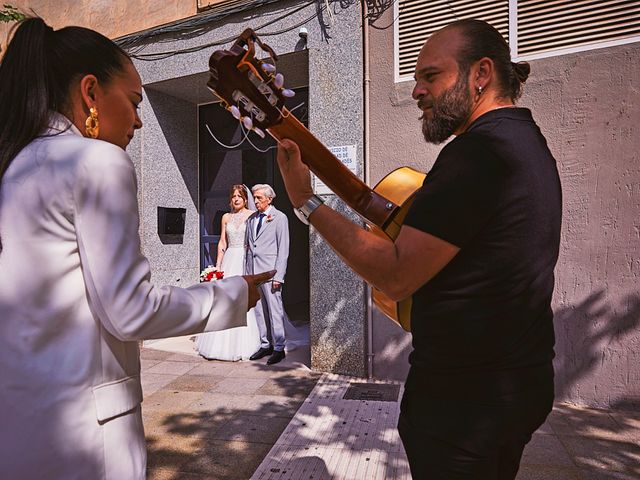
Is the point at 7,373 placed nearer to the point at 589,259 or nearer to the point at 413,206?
the point at 413,206

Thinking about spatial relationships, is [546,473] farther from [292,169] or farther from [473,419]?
[292,169]

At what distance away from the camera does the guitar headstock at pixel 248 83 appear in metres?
1.53

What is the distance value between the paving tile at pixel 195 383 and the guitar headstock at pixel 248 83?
376cm

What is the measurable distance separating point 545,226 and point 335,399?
11.4 ft

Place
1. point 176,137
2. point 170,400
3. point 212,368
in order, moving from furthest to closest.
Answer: point 176,137 → point 212,368 → point 170,400

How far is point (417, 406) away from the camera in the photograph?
1360mm

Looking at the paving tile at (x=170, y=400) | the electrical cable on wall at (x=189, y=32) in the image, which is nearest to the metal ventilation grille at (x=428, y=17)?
the electrical cable on wall at (x=189, y=32)

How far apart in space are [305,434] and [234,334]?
245 cm

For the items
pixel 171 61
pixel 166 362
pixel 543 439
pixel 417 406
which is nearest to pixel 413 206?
pixel 417 406

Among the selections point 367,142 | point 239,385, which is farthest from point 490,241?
point 239,385

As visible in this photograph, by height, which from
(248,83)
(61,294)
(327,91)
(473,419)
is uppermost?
(327,91)

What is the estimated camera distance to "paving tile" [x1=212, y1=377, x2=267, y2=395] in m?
4.65

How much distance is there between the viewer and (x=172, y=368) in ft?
18.1

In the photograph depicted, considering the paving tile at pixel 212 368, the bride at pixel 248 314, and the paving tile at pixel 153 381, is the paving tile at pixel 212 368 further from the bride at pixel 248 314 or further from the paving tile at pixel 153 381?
the paving tile at pixel 153 381
